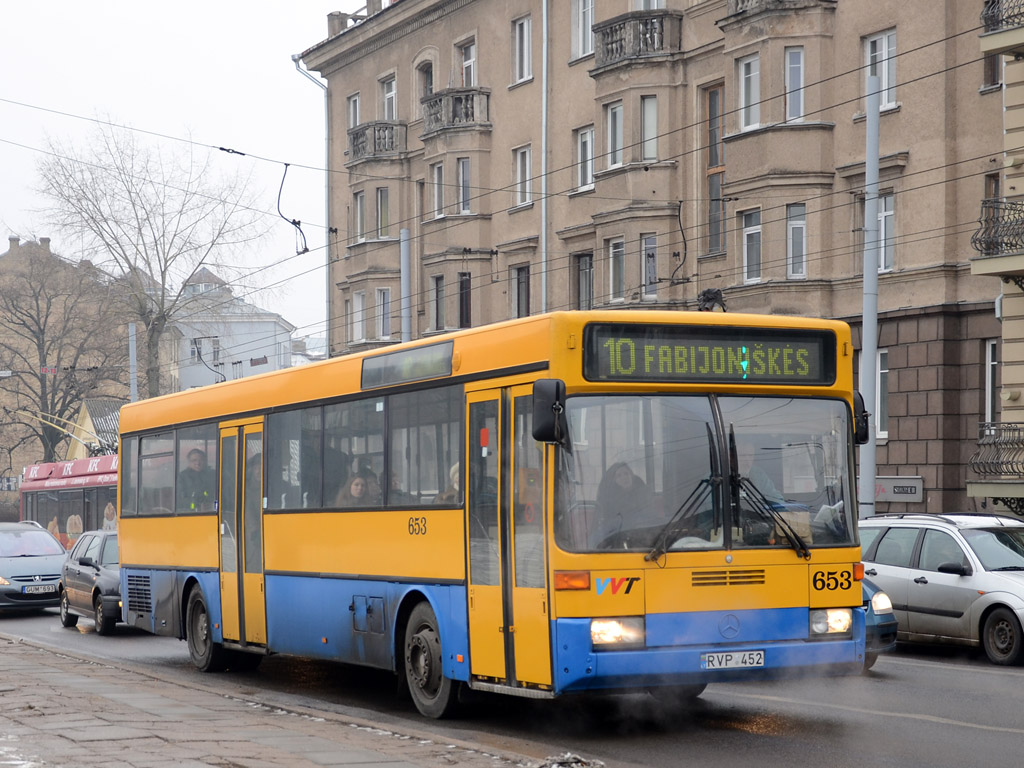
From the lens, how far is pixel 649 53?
3628 centimetres

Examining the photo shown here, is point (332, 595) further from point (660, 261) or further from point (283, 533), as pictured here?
point (660, 261)

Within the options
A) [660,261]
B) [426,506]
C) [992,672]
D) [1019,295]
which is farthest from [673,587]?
[660,261]

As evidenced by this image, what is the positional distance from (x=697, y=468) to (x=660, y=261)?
26.0 m

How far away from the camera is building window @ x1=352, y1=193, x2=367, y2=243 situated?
4856cm

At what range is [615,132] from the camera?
37594 mm

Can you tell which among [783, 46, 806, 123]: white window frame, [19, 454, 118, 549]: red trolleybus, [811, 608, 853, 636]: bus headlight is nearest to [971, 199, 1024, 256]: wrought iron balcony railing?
[783, 46, 806, 123]: white window frame

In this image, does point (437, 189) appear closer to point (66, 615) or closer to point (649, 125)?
point (649, 125)

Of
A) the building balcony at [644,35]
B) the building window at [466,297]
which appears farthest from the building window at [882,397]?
the building window at [466,297]

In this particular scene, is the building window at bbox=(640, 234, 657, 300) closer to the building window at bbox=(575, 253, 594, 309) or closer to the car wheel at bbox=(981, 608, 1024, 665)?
the building window at bbox=(575, 253, 594, 309)

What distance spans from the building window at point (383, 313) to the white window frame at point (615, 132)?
463 inches

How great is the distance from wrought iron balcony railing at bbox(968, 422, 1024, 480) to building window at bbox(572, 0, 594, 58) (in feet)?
52.6

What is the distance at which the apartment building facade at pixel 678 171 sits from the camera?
96.8ft

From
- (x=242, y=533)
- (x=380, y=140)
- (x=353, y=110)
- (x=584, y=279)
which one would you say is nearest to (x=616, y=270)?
(x=584, y=279)

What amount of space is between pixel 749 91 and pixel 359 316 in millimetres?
18697
